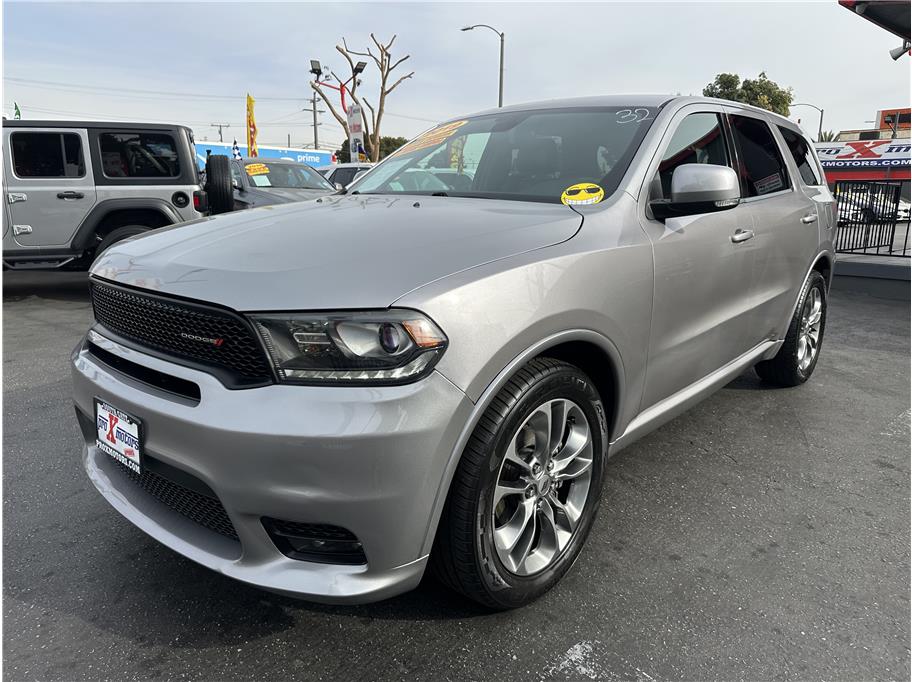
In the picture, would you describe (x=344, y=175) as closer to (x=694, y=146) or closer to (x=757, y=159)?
(x=757, y=159)

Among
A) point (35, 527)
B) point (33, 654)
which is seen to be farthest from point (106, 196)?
point (33, 654)

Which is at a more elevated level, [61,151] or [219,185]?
[61,151]

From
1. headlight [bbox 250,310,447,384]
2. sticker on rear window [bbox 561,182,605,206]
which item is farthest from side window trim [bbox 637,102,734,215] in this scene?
headlight [bbox 250,310,447,384]

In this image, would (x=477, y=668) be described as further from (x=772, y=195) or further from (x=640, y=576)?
(x=772, y=195)

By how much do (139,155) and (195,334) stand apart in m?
6.86

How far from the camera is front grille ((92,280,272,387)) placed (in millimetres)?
1725

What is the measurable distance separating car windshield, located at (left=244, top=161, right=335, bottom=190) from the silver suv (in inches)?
88.1

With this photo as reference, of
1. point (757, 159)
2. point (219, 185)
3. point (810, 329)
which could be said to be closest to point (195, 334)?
point (757, 159)

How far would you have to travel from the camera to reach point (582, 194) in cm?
252

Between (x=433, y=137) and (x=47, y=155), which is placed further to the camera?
(x=47, y=155)

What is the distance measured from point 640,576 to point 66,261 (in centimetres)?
747

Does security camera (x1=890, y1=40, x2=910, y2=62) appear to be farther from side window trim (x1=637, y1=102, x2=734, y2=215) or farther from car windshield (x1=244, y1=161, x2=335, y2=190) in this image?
car windshield (x1=244, y1=161, x2=335, y2=190)

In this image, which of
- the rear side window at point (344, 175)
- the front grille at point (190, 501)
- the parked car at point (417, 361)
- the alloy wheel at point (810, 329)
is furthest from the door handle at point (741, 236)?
the rear side window at point (344, 175)

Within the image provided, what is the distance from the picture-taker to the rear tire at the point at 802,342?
4086mm
